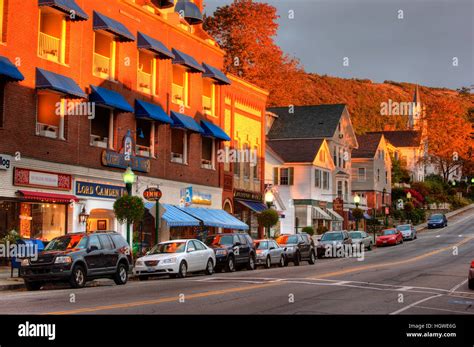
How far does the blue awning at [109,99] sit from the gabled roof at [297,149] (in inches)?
→ 1210

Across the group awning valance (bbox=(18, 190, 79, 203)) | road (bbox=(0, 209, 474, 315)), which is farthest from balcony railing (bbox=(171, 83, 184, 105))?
road (bbox=(0, 209, 474, 315))

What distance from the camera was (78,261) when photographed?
961 inches

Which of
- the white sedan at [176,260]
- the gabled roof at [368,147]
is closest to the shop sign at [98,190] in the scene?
the white sedan at [176,260]

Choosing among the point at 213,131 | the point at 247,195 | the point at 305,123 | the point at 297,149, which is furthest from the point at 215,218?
the point at 305,123

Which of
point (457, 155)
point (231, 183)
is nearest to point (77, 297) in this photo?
point (231, 183)

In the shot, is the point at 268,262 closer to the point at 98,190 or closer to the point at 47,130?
the point at 98,190

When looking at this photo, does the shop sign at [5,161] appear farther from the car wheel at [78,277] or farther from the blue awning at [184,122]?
the blue awning at [184,122]

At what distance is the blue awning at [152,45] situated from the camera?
40.0 m

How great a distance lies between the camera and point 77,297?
20.3m

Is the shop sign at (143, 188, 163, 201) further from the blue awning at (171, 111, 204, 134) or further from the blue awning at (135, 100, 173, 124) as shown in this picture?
the blue awning at (171, 111, 204, 134)

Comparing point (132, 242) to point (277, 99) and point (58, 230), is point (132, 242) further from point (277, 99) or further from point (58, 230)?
point (277, 99)

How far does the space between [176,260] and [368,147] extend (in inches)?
2571

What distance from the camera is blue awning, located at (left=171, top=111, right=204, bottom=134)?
43281 mm
